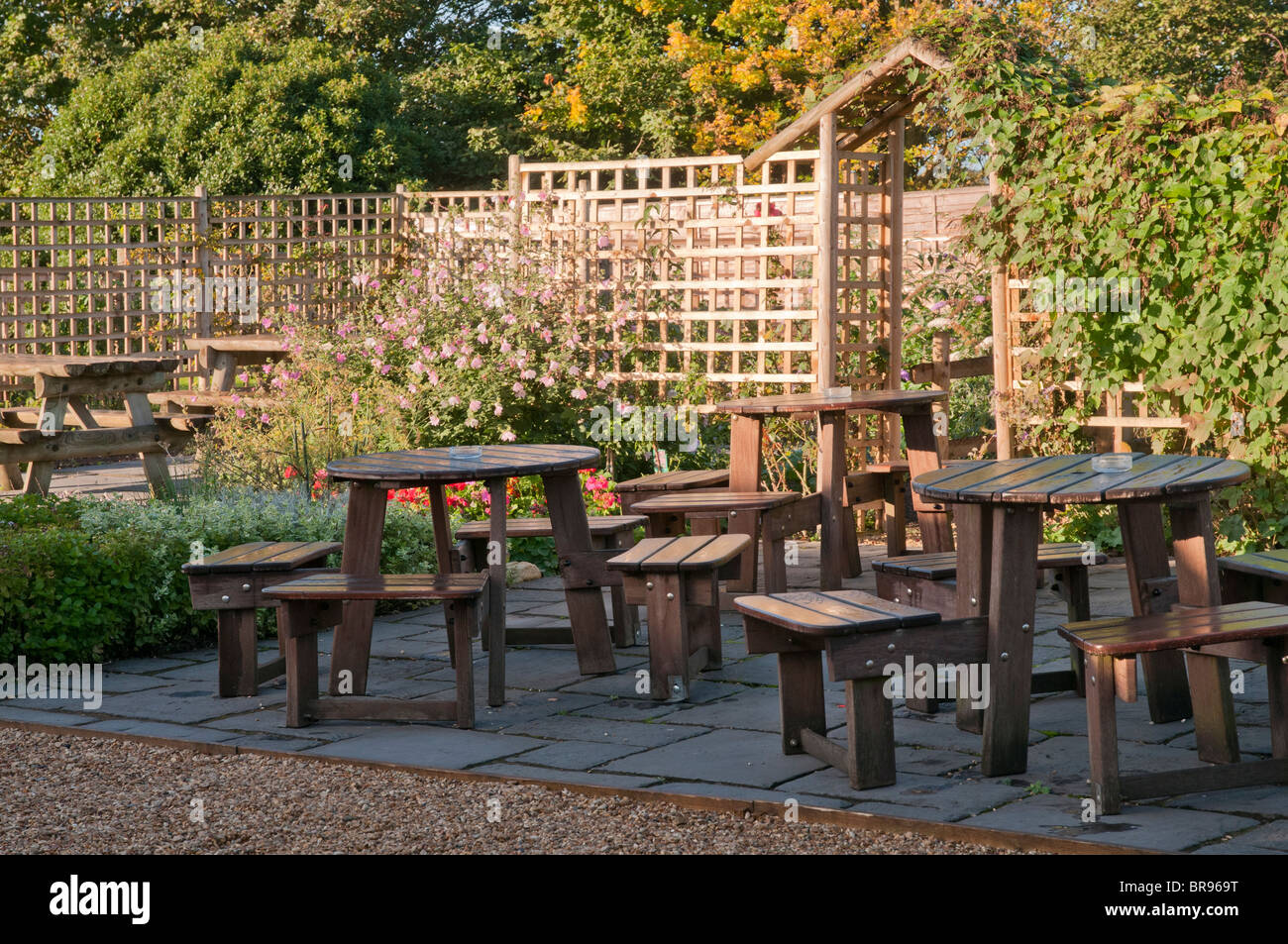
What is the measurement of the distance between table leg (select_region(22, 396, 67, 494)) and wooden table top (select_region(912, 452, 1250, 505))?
6.23 m

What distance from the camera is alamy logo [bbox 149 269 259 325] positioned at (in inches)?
494

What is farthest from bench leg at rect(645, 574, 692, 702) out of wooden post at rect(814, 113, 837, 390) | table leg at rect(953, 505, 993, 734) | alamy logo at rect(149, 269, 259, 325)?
alamy logo at rect(149, 269, 259, 325)

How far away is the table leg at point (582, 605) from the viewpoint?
4.91 m

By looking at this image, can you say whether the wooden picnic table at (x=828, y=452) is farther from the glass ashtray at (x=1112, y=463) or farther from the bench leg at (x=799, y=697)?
the bench leg at (x=799, y=697)

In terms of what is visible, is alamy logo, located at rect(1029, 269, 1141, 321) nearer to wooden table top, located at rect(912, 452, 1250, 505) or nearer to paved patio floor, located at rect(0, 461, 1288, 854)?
paved patio floor, located at rect(0, 461, 1288, 854)

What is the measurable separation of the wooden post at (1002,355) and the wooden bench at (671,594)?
297 centimetres

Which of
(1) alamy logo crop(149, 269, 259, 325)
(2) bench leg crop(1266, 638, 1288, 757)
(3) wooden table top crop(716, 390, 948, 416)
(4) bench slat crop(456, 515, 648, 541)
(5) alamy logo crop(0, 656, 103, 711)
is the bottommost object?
(5) alamy logo crop(0, 656, 103, 711)

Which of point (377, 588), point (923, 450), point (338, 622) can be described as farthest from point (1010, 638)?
point (923, 450)

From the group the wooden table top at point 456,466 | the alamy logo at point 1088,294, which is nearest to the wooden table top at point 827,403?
the alamy logo at point 1088,294

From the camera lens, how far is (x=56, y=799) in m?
3.71

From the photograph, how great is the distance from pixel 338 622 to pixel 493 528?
62 centimetres

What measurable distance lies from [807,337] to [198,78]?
37.6 ft
